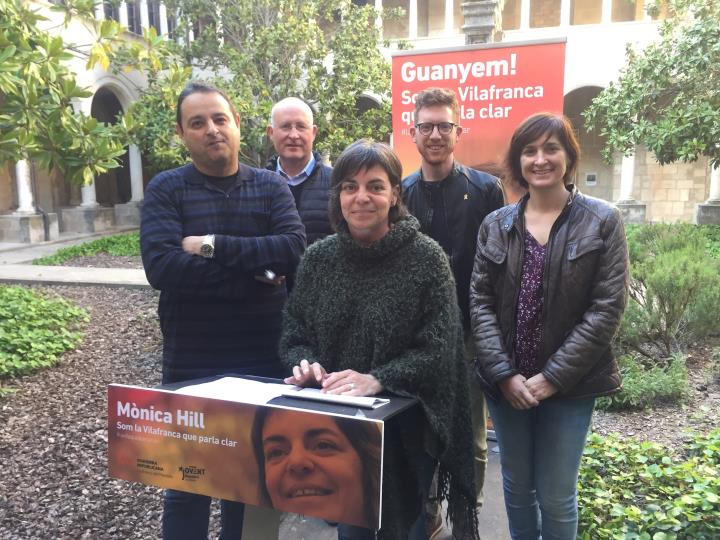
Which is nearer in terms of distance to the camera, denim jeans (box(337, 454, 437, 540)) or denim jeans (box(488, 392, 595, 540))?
denim jeans (box(337, 454, 437, 540))

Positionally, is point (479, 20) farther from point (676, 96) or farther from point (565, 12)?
point (565, 12)

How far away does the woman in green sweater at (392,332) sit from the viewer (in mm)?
1978

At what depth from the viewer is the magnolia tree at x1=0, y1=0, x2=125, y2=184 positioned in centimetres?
395

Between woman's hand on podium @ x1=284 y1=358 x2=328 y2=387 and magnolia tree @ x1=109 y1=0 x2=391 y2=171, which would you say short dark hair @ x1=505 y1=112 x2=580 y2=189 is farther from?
magnolia tree @ x1=109 y1=0 x2=391 y2=171

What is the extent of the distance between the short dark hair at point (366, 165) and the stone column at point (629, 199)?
64.5 feet

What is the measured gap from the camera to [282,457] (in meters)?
1.67

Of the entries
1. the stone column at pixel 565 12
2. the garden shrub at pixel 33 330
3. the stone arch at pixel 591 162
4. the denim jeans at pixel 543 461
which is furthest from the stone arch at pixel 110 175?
the denim jeans at pixel 543 461

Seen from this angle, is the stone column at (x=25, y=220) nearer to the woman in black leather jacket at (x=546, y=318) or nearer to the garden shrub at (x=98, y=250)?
the garden shrub at (x=98, y=250)

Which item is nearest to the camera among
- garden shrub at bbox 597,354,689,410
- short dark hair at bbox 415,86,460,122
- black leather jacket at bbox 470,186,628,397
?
black leather jacket at bbox 470,186,628,397

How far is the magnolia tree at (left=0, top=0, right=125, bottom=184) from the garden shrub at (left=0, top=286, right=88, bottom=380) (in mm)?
2314

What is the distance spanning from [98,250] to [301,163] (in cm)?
1297

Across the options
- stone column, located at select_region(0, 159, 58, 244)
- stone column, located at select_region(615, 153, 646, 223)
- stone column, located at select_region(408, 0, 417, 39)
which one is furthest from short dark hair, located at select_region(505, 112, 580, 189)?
stone column, located at select_region(408, 0, 417, 39)

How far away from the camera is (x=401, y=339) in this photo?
6.72 ft

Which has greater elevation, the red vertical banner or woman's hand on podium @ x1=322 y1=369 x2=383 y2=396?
the red vertical banner
